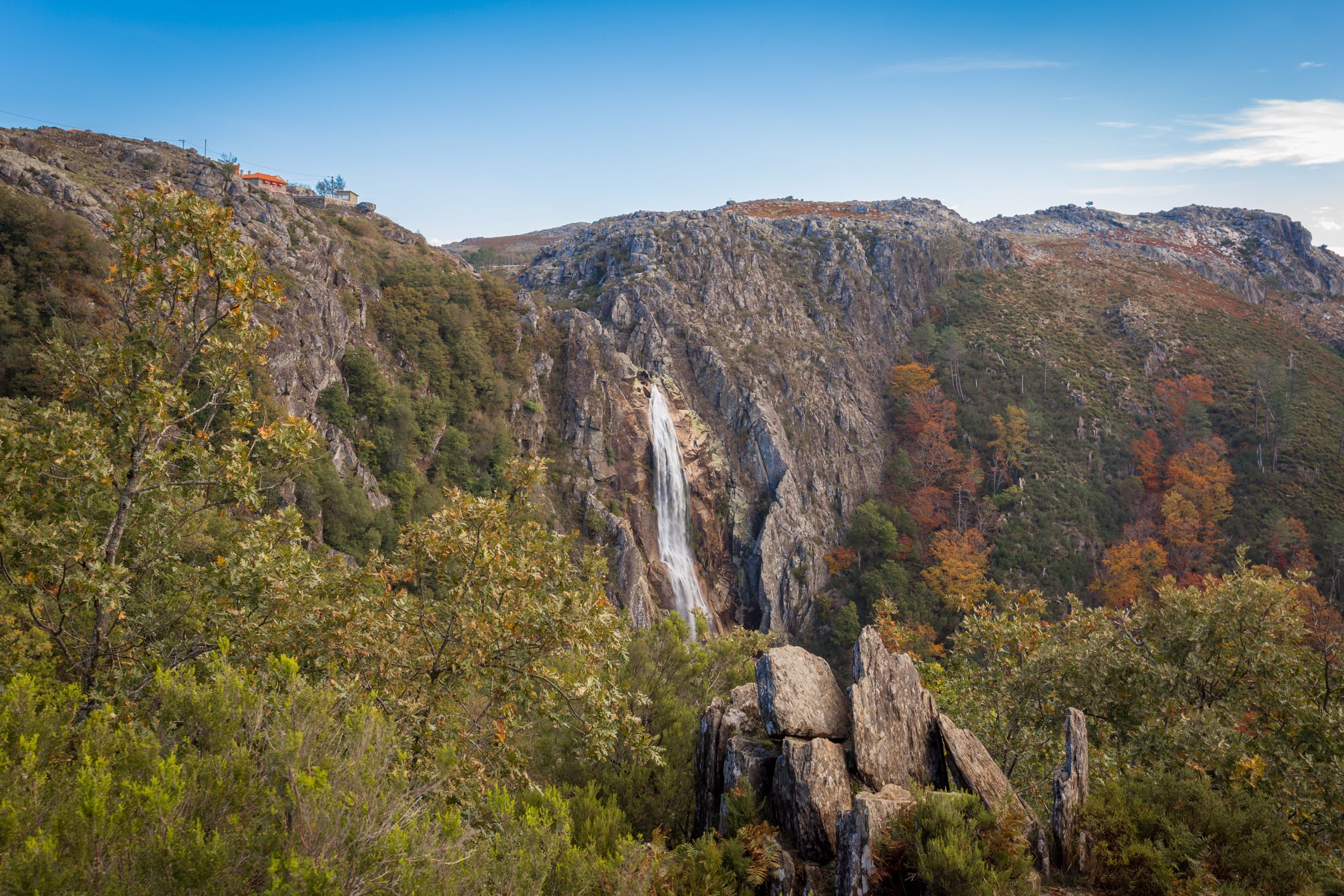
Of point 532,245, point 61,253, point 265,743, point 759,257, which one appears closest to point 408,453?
point 61,253

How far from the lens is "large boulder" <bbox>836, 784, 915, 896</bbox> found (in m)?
6.14

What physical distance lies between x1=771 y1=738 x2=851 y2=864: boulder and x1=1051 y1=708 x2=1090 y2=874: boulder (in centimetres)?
241

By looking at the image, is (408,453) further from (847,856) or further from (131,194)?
(847,856)

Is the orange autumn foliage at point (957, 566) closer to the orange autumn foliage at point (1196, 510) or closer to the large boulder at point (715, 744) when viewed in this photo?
the orange autumn foliage at point (1196, 510)

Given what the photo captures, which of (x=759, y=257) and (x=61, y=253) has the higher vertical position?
(x=759, y=257)

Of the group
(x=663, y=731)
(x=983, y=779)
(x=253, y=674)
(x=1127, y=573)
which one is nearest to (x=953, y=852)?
(x=983, y=779)

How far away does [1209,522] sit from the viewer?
50531mm

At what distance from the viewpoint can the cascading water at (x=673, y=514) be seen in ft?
140

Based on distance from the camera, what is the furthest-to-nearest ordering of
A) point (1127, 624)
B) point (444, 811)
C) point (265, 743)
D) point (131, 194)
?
point (1127, 624) → point (131, 194) → point (444, 811) → point (265, 743)

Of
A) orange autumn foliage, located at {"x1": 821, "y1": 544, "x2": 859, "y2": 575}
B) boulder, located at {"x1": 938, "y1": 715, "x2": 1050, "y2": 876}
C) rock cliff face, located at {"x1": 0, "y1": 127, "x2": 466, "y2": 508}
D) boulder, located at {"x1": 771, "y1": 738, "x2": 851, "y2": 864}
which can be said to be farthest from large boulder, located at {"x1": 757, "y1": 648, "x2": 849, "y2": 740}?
orange autumn foliage, located at {"x1": 821, "y1": 544, "x2": 859, "y2": 575}

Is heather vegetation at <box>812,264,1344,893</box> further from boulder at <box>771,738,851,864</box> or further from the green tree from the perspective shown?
the green tree

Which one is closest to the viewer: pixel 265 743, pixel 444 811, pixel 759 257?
pixel 265 743

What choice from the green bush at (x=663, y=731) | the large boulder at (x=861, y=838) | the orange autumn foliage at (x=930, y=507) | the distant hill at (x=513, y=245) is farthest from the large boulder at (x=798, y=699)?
the distant hill at (x=513, y=245)

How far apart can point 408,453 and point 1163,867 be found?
3446 centimetres
